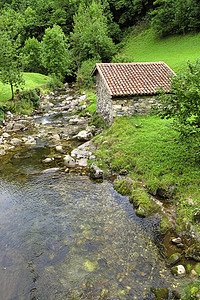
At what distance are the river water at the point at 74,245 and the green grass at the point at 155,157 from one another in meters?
1.32

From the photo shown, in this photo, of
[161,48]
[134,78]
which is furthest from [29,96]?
[161,48]

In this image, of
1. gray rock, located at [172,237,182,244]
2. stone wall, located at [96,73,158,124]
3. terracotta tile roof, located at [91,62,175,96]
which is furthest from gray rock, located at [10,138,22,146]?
gray rock, located at [172,237,182,244]

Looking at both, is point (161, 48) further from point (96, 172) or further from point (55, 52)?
point (96, 172)

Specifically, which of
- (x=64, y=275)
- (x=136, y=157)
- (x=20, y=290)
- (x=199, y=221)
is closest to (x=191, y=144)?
(x=136, y=157)

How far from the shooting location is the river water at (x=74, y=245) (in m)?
5.20

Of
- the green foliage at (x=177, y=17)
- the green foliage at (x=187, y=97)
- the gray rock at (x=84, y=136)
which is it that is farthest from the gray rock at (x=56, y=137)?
the green foliage at (x=177, y=17)

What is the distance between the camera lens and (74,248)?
20.8 ft

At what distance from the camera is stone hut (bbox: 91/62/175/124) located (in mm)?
14141

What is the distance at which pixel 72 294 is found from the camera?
16.5 ft

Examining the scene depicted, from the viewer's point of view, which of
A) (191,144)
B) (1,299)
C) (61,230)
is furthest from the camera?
(191,144)

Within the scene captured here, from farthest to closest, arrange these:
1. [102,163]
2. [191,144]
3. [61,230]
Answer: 1. [102,163]
2. [191,144]
3. [61,230]

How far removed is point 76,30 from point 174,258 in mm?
46094

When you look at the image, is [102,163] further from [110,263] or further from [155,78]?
[155,78]

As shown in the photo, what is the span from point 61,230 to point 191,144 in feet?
21.6
